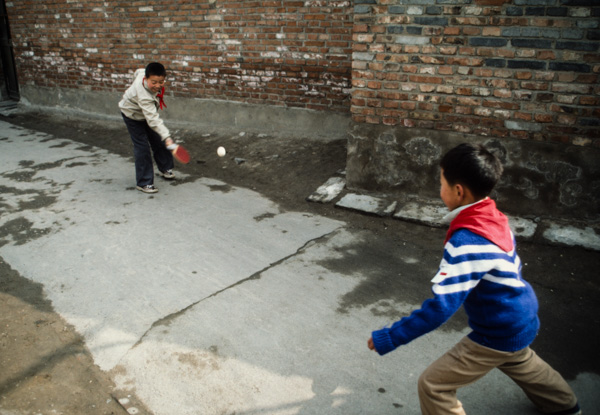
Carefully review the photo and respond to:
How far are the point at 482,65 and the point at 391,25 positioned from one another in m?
0.94

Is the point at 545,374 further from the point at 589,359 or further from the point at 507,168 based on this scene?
the point at 507,168

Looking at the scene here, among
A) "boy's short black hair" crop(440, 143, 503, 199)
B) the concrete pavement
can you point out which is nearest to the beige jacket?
the concrete pavement

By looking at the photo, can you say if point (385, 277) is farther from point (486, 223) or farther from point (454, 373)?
point (486, 223)

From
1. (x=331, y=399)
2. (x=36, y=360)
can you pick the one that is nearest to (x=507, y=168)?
(x=331, y=399)

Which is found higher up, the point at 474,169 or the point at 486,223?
the point at 474,169

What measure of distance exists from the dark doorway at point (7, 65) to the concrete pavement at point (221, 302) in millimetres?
6879

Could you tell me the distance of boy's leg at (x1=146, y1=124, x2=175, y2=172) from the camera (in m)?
5.71

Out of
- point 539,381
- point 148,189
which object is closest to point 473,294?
point 539,381

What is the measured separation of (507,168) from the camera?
14.3ft

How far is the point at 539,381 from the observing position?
2082mm

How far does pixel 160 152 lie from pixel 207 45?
2.41m

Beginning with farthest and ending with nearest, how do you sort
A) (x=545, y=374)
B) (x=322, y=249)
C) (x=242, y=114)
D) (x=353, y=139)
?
1. (x=242, y=114)
2. (x=353, y=139)
3. (x=322, y=249)
4. (x=545, y=374)

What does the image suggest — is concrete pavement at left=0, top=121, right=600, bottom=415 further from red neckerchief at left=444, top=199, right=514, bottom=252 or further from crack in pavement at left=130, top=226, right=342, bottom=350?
red neckerchief at left=444, top=199, right=514, bottom=252

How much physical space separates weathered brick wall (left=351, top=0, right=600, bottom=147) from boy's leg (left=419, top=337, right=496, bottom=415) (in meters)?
2.94
